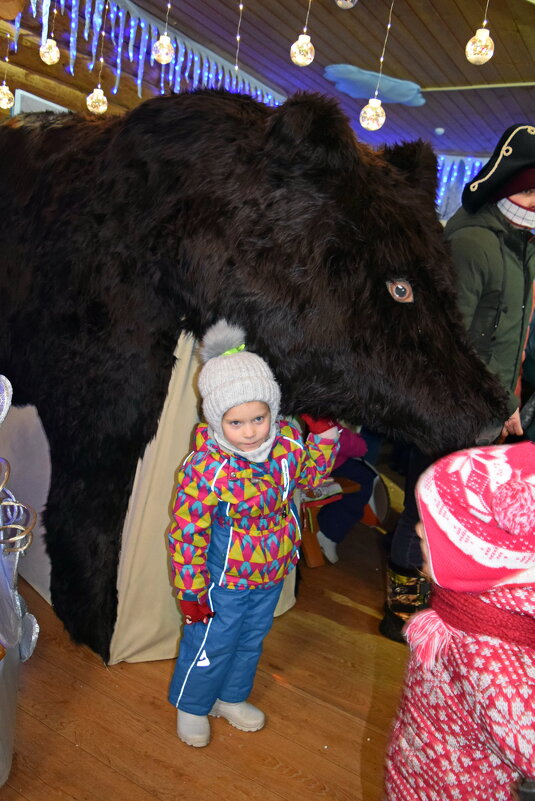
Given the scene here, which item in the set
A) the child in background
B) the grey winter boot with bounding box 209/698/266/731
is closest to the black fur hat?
the child in background

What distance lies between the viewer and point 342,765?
1524 millimetres

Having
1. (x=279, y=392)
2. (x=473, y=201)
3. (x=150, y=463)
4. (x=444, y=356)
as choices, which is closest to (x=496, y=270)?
(x=473, y=201)

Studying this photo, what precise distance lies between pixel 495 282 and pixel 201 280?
0.91 metres

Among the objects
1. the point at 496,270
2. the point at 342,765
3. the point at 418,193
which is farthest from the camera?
the point at 496,270

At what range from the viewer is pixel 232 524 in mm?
1485

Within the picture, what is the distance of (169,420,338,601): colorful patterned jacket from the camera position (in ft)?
4.67

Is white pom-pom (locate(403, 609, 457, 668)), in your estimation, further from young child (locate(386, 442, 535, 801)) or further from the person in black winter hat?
the person in black winter hat

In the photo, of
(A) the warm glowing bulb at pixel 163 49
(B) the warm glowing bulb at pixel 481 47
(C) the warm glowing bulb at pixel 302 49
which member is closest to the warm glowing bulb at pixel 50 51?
(A) the warm glowing bulb at pixel 163 49

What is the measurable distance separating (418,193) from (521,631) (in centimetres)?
93

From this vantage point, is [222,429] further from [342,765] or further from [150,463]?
[342,765]

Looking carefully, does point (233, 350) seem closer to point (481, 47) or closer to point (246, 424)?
point (246, 424)

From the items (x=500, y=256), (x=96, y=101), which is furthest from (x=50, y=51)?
(x=500, y=256)

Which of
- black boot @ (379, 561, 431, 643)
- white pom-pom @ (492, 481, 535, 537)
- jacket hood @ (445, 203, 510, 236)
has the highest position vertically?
jacket hood @ (445, 203, 510, 236)

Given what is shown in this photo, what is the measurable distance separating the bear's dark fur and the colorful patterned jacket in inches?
7.5
